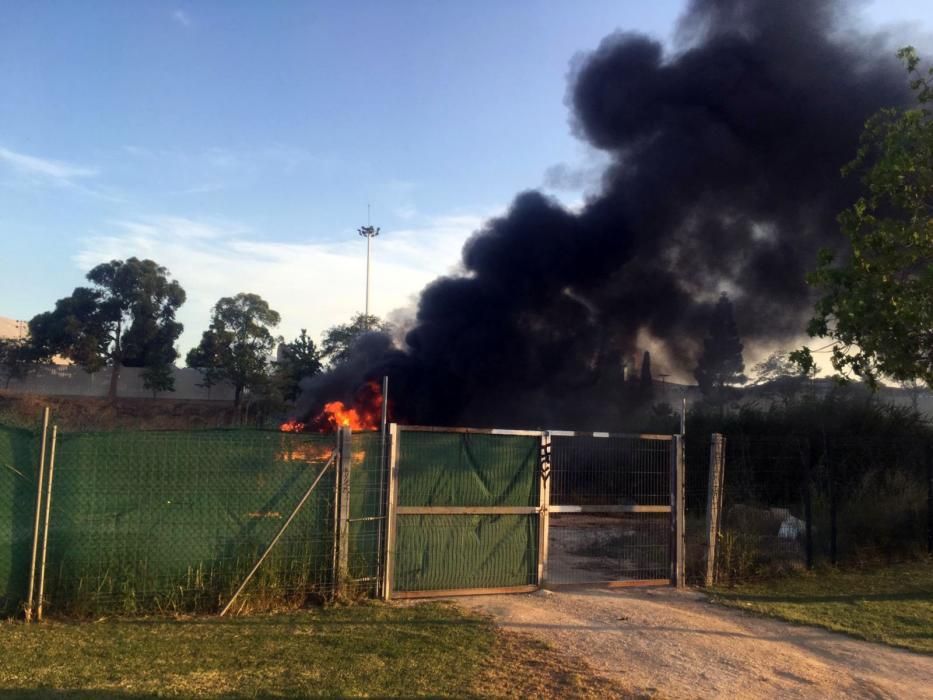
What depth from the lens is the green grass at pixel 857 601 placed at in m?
8.18

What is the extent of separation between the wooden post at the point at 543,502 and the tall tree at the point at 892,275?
4.18 m

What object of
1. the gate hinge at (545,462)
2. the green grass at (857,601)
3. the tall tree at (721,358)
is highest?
the tall tree at (721,358)

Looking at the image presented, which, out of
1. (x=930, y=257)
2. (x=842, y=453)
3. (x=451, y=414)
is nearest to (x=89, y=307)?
(x=451, y=414)

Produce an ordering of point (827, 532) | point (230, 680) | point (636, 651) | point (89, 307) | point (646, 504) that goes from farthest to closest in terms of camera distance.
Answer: point (89, 307)
point (827, 532)
point (646, 504)
point (636, 651)
point (230, 680)

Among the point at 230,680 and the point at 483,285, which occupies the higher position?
the point at 483,285

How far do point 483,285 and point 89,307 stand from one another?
91.3ft

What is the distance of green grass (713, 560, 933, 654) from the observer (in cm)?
818

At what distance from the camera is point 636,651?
7.05 metres

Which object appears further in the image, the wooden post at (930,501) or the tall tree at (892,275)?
the wooden post at (930,501)

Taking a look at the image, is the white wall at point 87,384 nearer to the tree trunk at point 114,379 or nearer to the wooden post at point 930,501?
the tree trunk at point 114,379

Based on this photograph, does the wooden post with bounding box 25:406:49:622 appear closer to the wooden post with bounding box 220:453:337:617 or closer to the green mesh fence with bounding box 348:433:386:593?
the wooden post with bounding box 220:453:337:617

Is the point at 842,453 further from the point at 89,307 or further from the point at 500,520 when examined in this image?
the point at 89,307

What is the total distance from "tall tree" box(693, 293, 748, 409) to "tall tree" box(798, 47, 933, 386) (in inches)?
714

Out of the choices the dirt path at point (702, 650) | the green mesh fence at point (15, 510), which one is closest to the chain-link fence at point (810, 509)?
the dirt path at point (702, 650)
